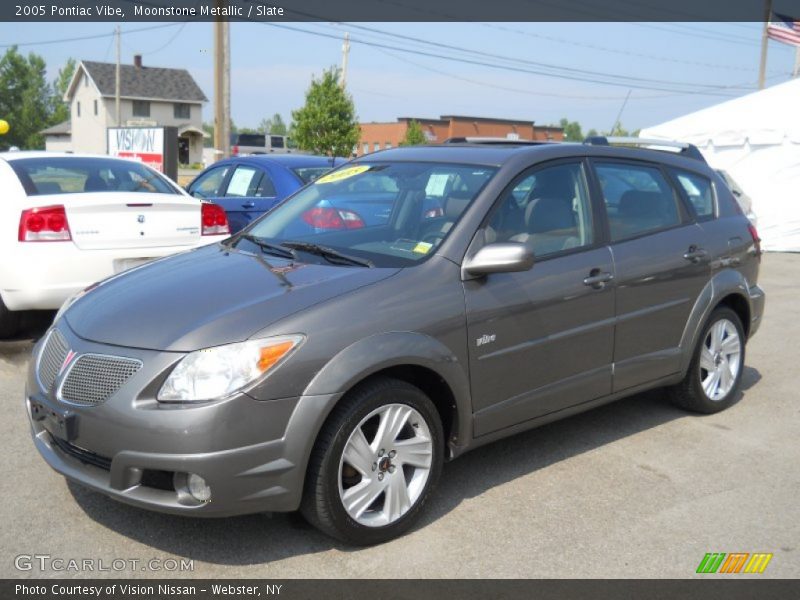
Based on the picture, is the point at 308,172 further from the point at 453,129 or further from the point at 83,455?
the point at 453,129

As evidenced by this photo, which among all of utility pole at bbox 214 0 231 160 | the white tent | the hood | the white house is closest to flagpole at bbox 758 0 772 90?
the white tent

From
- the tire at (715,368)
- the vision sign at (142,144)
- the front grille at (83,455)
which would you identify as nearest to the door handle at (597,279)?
the tire at (715,368)

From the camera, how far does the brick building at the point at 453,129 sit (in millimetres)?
71312

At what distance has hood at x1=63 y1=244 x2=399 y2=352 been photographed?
11.2ft

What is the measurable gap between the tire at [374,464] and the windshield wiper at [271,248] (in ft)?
3.21

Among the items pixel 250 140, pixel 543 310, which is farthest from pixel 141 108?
pixel 543 310

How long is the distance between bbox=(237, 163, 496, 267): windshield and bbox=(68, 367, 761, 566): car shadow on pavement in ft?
4.06

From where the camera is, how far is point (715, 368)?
18.4 ft

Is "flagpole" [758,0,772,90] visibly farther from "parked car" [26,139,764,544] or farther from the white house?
the white house

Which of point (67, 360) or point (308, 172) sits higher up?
point (308, 172)

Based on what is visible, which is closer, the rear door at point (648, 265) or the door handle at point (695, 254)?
the rear door at point (648, 265)

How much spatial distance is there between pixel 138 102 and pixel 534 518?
68.6 metres

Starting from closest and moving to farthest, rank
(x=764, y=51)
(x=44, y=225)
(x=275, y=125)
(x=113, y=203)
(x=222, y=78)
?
(x=44, y=225), (x=113, y=203), (x=222, y=78), (x=764, y=51), (x=275, y=125)

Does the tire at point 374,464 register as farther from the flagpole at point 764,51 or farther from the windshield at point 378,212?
the flagpole at point 764,51
